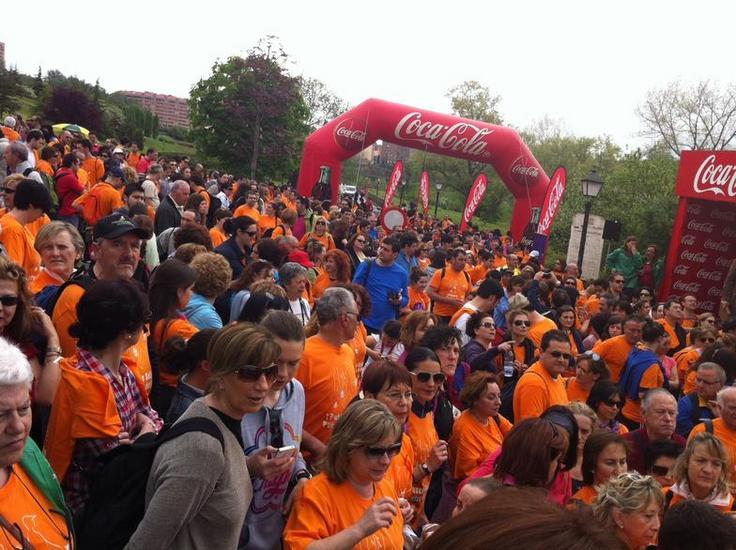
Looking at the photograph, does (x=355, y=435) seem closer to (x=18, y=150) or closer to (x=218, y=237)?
(x=218, y=237)

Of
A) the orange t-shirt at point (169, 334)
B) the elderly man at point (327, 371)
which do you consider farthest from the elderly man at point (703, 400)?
the orange t-shirt at point (169, 334)

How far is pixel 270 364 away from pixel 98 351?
0.78 meters

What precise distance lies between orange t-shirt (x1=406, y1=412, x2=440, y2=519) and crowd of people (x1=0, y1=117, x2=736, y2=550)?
1cm

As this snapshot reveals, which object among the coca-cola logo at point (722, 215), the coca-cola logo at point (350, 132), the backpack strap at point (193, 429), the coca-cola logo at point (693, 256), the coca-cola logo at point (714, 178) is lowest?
the backpack strap at point (193, 429)

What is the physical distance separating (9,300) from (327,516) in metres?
1.66

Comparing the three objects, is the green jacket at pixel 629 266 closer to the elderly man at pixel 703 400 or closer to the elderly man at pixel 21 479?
the elderly man at pixel 703 400

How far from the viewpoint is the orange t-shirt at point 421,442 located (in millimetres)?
4184

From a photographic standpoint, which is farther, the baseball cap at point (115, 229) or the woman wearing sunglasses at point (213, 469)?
the baseball cap at point (115, 229)

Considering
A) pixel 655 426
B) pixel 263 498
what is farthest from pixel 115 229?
pixel 655 426

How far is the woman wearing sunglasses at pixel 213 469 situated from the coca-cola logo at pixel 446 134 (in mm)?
22427

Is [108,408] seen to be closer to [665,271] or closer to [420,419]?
[420,419]

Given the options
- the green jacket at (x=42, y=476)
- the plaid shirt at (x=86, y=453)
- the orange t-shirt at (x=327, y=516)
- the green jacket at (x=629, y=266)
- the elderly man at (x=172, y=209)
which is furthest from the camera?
the green jacket at (x=629, y=266)

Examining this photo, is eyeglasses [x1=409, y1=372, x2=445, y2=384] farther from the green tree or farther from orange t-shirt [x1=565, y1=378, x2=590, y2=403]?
the green tree

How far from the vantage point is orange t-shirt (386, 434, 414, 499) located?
3826 millimetres
